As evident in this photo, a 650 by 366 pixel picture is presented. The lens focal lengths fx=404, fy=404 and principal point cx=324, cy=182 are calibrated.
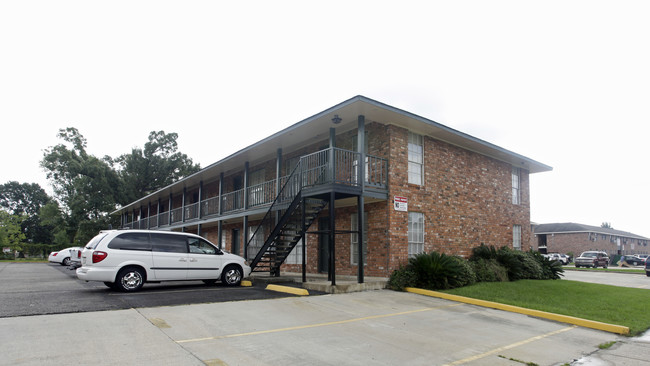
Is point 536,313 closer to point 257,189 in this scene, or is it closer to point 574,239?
point 257,189

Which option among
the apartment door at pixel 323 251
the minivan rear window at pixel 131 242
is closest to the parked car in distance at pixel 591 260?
the apartment door at pixel 323 251

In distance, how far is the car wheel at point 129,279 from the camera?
10039mm

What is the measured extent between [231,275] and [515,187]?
1408 cm

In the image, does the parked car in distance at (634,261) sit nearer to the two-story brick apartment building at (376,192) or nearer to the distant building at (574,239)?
the distant building at (574,239)

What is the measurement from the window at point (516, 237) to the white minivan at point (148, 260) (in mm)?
13089

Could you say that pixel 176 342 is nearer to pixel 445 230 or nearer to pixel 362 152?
pixel 362 152

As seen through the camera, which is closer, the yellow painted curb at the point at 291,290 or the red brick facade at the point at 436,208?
the yellow painted curb at the point at 291,290

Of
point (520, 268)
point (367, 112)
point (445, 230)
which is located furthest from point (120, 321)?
point (520, 268)

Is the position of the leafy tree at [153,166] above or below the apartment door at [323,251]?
above

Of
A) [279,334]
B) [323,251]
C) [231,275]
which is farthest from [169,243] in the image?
[323,251]

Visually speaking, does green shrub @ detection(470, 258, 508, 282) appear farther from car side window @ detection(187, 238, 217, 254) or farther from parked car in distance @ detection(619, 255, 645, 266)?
parked car in distance @ detection(619, 255, 645, 266)

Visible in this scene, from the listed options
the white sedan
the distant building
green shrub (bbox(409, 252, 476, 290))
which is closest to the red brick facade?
green shrub (bbox(409, 252, 476, 290))

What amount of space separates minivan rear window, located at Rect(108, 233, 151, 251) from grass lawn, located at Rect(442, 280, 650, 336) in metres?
8.31

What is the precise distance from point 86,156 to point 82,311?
42.8m
